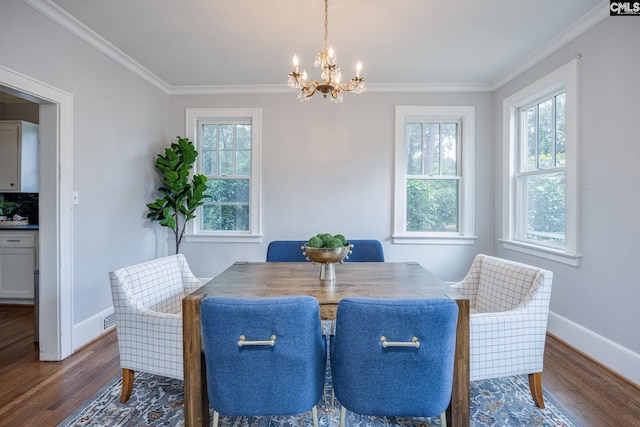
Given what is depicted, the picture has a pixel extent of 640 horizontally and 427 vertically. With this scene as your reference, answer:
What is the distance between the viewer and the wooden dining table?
142 centimetres

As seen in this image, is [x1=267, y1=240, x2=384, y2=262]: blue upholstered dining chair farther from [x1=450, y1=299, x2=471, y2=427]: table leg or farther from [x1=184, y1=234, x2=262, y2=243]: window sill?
[x1=450, y1=299, x2=471, y2=427]: table leg

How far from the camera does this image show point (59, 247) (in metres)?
2.35

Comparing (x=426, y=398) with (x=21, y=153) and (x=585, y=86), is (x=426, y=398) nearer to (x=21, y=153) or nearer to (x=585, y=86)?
(x=585, y=86)

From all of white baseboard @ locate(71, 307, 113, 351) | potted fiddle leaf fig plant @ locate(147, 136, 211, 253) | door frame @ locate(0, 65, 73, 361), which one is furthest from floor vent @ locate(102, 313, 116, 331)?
potted fiddle leaf fig plant @ locate(147, 136, 211, 253)

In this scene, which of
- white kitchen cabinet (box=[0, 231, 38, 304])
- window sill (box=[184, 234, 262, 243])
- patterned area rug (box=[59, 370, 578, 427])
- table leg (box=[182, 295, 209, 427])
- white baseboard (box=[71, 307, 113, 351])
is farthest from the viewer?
window sill (box=[184, 234, 262, 243])

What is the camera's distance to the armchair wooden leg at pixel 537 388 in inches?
68.2

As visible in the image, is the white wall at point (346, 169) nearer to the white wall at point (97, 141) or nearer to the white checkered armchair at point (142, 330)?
the white wall at point (97, 141)

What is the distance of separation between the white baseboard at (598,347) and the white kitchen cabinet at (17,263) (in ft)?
17.4

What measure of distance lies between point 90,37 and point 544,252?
4.53 m

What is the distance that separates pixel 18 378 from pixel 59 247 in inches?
36.1

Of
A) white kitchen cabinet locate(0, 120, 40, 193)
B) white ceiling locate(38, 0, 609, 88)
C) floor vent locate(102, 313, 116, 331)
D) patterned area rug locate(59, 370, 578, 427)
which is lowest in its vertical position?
patterned area rug locate(59, 370, 578, 427)

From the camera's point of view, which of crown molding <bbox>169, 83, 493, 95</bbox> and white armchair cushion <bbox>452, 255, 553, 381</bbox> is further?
crown molding <bbox>169, 83, 493, 95</bbox>

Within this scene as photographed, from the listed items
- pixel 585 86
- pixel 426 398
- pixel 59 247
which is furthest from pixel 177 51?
pixel 585 86

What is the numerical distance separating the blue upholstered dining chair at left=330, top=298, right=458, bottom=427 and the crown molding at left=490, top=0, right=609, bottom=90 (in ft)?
8.68
